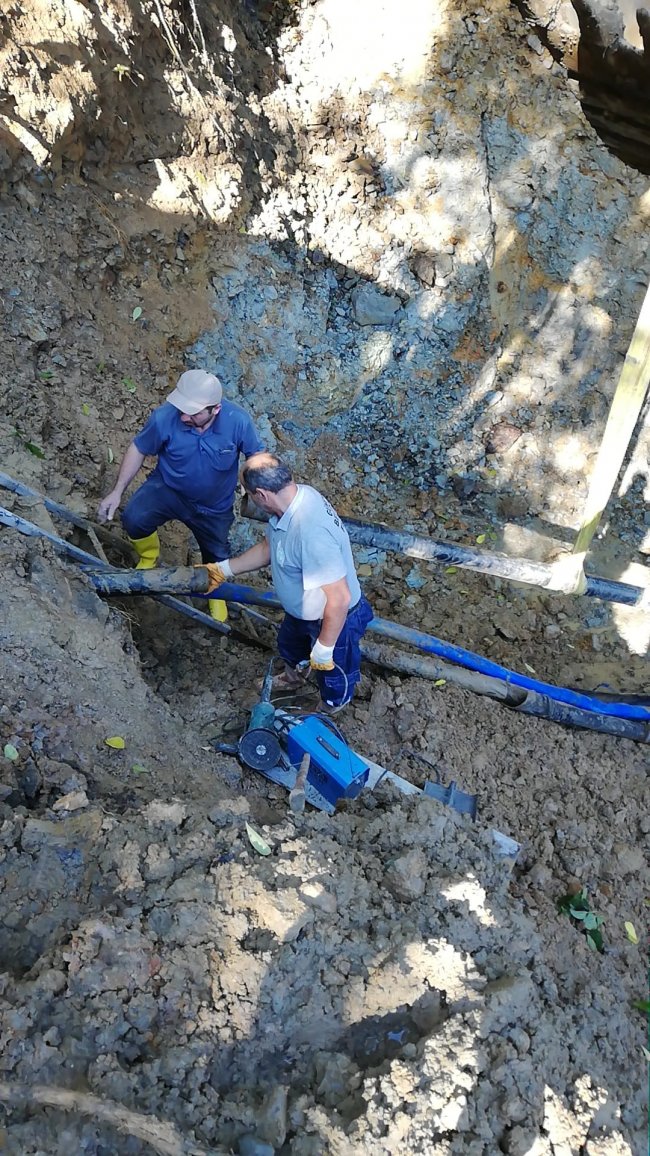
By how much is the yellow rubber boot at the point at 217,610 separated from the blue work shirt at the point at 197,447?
2.39 ft

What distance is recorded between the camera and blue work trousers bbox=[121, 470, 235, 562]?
417 cm

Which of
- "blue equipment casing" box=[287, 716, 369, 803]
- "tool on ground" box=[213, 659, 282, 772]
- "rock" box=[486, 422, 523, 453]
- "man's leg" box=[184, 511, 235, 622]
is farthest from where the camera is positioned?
"rock" box=[486, 422, 523, 453]

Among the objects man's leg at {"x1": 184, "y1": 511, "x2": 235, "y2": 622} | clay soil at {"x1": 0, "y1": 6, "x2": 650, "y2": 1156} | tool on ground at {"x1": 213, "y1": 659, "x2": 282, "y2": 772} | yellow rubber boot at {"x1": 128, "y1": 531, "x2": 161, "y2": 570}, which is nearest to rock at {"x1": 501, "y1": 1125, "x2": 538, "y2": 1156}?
clay soil at {"x1": 0, "y1": 6, "x2": 650, "y2": 1156}

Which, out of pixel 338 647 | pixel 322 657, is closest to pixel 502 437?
pixel 338 647

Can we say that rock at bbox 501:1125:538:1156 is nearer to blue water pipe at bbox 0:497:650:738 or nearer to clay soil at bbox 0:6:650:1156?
clay soil at bbox 0:6:650:1156

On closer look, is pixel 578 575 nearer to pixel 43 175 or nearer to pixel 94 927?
pixel 94 927

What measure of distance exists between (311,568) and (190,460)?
1.22 m

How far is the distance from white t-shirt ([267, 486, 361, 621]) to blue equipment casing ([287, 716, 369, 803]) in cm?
57

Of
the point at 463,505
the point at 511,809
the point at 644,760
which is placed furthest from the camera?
the point at 463,505

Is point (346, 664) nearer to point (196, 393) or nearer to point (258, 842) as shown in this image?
point (258, 842)

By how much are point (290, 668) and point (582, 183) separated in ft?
15.9

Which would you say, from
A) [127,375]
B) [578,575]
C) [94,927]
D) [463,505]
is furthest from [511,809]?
[127,375]

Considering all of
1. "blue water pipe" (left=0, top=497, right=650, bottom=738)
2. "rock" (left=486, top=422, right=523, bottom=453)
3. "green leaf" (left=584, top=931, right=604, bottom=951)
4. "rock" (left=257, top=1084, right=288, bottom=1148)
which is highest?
"rock" (left=486, top=422, right=523, bottom=453)

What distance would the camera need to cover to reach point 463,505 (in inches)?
257
